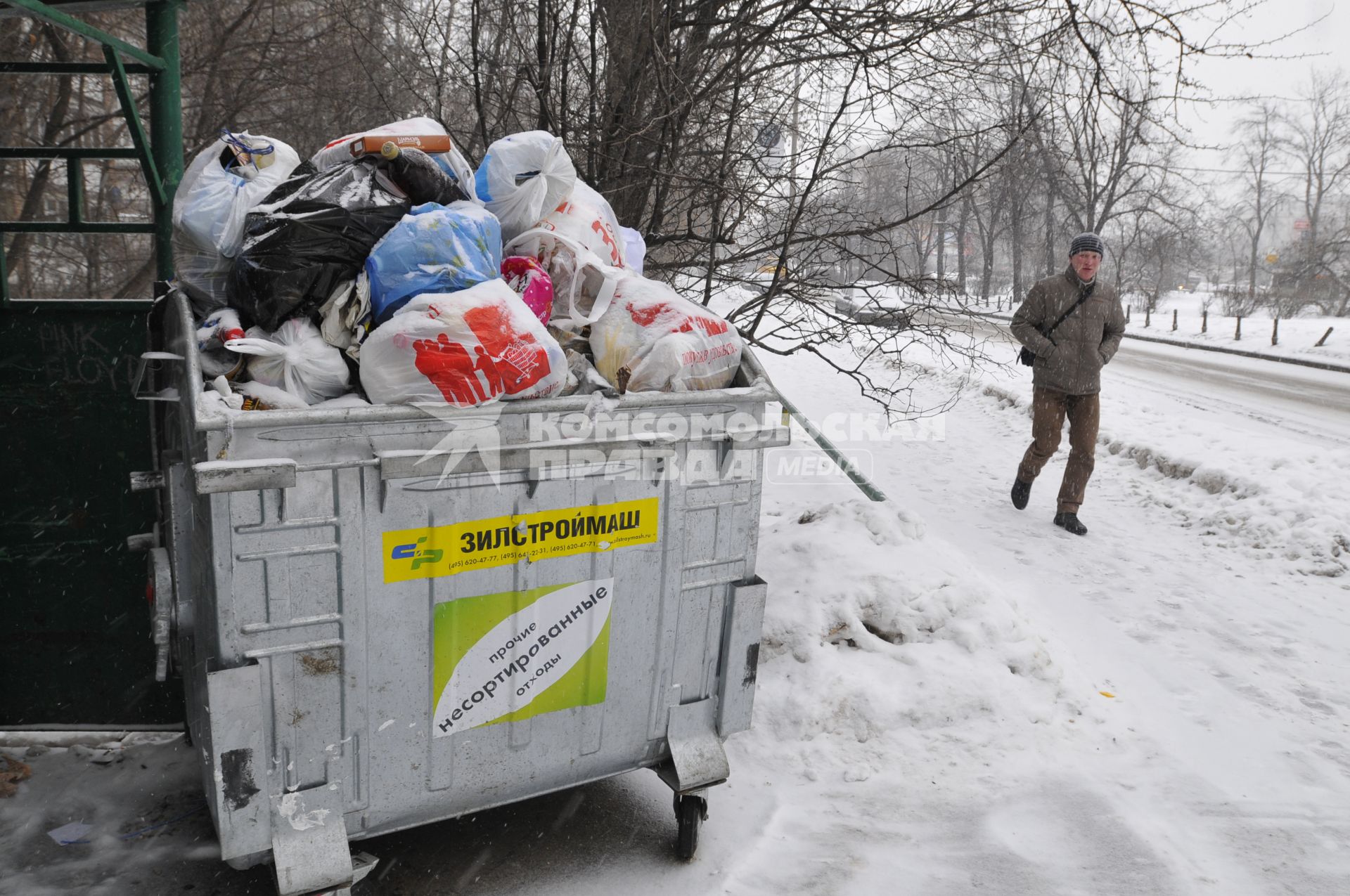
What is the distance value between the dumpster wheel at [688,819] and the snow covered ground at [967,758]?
0.17 feet

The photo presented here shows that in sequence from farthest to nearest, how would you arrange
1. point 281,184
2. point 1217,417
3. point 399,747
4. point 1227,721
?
point 1217,417, point 1227,721, point 281,184, point 399,747

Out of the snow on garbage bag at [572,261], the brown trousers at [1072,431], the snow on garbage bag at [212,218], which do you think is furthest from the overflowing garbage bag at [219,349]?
the brown trousers at [1072,431]

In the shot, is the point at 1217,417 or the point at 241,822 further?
the point at 1217,417

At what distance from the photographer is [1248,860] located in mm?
2791

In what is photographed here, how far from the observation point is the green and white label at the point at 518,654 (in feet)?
7.58

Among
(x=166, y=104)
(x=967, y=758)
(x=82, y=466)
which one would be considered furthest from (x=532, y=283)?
(x=967, y=758)

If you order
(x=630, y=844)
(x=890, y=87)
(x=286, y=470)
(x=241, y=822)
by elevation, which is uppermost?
(x=890, y=87)

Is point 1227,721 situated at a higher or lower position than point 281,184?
lower

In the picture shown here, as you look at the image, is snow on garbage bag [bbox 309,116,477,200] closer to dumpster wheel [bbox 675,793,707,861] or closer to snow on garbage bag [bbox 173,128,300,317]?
snow on garbage bag [bbox 173,128,300,317]

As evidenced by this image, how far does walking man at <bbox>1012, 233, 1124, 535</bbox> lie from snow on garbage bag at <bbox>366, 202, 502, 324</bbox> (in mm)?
4337

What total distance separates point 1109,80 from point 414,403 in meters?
4.10

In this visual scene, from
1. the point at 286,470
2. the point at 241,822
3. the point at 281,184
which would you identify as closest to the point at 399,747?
the point at 241,822

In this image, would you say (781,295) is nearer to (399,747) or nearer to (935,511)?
(935,511)

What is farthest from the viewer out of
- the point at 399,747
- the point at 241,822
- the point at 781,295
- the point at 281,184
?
the point at 781,295
